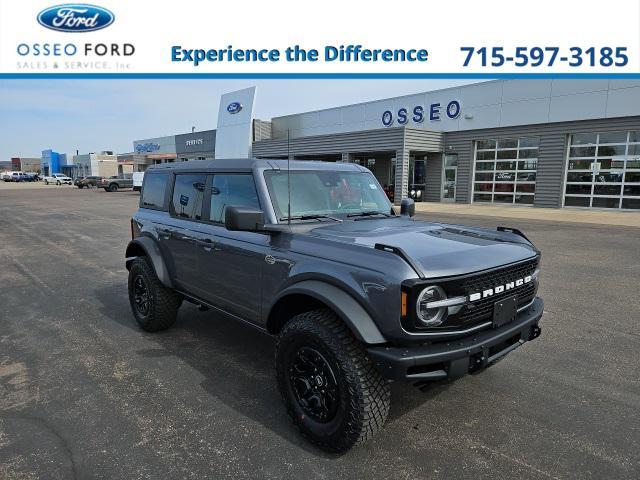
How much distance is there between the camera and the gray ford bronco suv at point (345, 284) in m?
2.55

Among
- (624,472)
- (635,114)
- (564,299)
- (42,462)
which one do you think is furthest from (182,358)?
(635,114)

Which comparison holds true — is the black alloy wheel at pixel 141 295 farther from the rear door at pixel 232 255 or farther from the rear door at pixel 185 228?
the rear door at pixel 232 255

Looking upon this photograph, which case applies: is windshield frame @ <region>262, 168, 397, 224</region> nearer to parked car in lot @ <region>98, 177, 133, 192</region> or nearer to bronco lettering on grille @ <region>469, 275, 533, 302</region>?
bronco lettering on grille @ <region>469, 275, 533, 302</region>

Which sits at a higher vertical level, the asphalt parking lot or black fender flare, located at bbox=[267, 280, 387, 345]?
black fender flare, located at bbox=[267, 280, 387, 345]

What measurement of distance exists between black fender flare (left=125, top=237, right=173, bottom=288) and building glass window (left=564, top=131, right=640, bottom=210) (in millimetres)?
20600

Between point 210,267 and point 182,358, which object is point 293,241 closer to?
point 210,267

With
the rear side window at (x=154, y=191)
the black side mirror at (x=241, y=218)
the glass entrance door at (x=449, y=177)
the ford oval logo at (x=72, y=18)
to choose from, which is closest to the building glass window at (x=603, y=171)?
the glass entrance door at (x=449, y=177)

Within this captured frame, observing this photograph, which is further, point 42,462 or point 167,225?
point 167,225

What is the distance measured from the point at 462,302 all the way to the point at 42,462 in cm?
272

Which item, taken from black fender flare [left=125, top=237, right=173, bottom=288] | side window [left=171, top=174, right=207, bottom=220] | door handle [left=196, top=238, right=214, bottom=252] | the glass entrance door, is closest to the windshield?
door handle [left=196, top=238, right=214, bottom=252]

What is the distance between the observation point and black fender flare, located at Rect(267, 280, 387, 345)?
2.57 meters

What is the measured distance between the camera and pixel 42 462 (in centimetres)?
268

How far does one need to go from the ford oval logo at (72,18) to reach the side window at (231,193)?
12324mm

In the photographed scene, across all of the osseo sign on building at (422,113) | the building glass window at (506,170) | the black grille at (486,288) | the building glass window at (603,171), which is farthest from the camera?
the osseo sign on building at (422,113)
